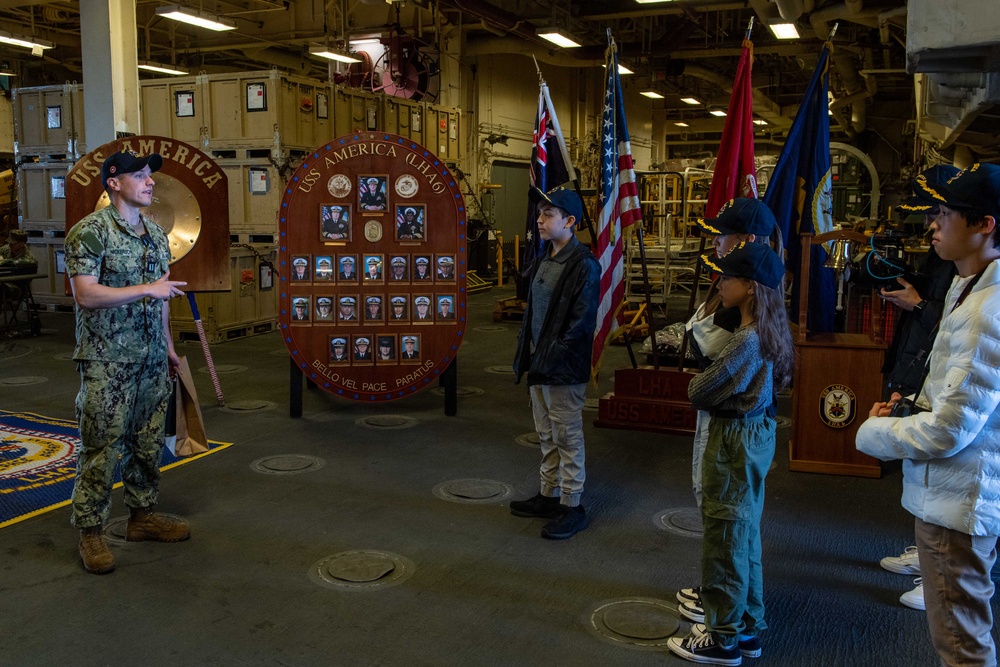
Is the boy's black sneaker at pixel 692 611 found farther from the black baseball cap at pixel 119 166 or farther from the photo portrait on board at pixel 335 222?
the photo portrait on board at pixel 335 222

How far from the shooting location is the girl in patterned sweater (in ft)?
10.3

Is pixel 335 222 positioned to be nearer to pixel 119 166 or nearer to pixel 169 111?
pixel 119 166

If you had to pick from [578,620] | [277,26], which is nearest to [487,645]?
[578,620]

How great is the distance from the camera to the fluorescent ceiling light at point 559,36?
1655cm

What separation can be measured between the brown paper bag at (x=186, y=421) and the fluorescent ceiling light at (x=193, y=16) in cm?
1144

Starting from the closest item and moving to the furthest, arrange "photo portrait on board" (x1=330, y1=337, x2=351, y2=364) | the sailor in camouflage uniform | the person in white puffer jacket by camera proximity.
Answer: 1. the person in white puffer jacket
2. the sailor in camouflage uniform
3. "photo portrait on board" (x1=330, y1=337, x2=351, y2=364)

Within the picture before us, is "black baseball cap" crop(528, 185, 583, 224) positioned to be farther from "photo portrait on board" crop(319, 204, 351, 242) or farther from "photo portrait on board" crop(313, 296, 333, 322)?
"photo portrait on board" crop(313, 296, 333, 322)

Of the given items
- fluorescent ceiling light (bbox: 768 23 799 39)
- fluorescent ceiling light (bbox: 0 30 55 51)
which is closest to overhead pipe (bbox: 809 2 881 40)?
fluorescent ceiling light (bbox: 768 23 799 39)

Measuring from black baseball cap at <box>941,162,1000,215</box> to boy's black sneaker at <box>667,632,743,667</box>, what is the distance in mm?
1887

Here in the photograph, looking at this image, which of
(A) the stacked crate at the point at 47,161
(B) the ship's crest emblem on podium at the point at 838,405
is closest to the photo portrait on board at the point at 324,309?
A: (B) the ship's crest emblem on podium at the point at 838,405

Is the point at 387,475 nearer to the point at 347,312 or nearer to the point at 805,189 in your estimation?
the point at 347,312

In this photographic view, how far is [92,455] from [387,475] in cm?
203

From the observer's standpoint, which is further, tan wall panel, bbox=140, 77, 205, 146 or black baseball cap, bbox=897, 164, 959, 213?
tan wall panel, bbox=140, 77, 205, 146

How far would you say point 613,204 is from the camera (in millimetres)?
6270
